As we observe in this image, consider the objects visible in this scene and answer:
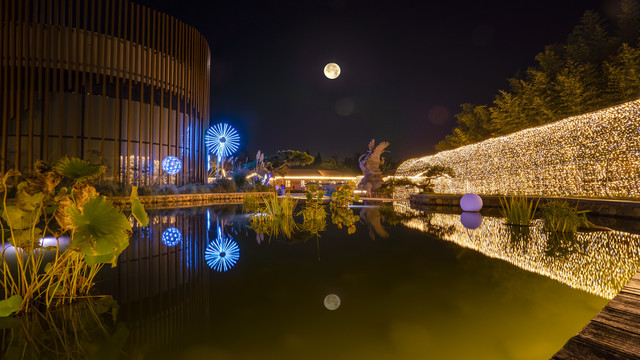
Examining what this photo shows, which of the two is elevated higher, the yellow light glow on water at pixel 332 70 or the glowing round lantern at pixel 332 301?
the yellow light glow on water at pixel 332 70

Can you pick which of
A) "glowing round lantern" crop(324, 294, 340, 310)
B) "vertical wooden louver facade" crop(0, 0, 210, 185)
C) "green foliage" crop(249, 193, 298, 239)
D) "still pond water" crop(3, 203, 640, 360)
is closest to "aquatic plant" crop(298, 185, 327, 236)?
"green foliage" crop(249, 193, 298, 239)

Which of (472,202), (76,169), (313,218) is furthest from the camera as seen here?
(472,202)

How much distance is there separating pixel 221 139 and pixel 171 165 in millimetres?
6133

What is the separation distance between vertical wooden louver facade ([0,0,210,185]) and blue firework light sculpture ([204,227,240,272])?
14.4 m

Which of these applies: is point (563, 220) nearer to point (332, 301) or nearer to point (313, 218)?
point (313, 218)

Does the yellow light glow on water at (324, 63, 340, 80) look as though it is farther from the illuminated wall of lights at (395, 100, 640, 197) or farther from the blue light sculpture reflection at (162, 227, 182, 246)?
the blue light sculpture reflection at (162, 227, 182, 246)

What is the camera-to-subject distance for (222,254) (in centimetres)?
383

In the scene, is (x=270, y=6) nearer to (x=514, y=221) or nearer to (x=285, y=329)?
(x=514, y=221)

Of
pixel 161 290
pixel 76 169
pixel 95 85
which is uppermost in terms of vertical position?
pixel 95 85

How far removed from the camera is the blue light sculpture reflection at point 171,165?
17141 millimetres

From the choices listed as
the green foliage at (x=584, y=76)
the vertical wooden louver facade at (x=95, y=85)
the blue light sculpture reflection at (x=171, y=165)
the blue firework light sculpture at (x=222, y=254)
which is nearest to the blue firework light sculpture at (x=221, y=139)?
the vertical wooden louver facade at (x=95, y=85)

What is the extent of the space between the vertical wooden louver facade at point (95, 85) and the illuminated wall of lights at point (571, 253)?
55.3 feet

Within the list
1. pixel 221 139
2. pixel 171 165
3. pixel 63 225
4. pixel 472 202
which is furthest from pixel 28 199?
pixel 221 139

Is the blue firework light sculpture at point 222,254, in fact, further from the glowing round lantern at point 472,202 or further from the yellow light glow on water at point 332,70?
the yellow light glow on water at point 332,70
